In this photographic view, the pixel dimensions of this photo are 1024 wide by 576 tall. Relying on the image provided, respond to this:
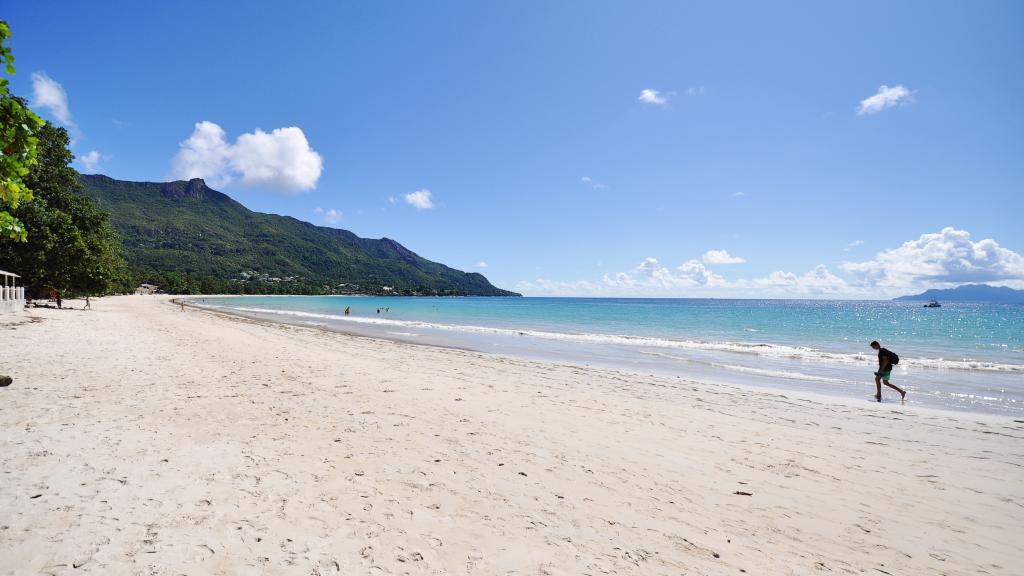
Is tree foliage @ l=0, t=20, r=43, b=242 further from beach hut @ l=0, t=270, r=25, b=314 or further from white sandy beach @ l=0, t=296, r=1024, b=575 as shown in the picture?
beach hut @ l=0, t=270, r=25, b=314

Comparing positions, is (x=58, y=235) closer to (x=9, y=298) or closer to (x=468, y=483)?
(x=9, y=298)

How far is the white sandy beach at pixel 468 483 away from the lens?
3.78 meters

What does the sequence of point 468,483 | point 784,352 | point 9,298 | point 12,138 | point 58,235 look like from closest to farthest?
point 12,138 → point 468,483 → point 784,352 → point 9,298 → point 58,235

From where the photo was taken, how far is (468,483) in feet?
17.5

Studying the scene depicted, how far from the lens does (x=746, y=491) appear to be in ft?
18.8

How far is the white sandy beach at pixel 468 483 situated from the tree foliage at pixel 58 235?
28119 millimetres

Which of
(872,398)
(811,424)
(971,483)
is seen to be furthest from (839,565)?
(872,398)

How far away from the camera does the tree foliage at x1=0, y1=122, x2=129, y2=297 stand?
94.4 ft

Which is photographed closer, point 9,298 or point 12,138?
point 12,138

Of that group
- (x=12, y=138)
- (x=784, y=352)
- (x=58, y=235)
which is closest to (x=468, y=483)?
(x=12, y=138)

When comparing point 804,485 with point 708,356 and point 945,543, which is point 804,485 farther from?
point 708,356

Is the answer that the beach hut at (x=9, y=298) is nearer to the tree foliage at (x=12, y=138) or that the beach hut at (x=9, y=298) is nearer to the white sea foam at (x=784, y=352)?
the tree foliage at (x=12, y=138)

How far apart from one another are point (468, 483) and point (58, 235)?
4054 cm

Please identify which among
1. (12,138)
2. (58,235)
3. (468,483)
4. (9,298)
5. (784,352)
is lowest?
(468,483)
